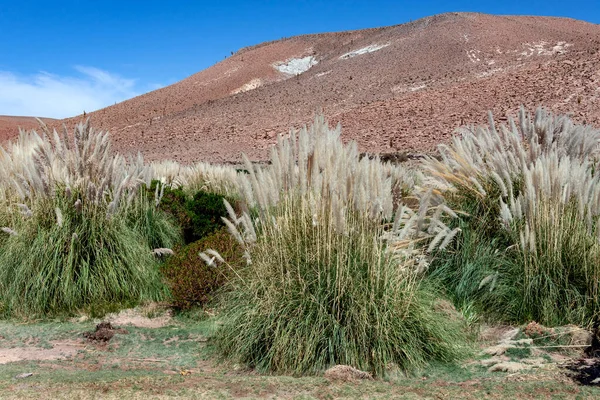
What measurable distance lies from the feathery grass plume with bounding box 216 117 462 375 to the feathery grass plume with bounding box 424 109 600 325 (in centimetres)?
86

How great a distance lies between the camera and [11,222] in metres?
6.41

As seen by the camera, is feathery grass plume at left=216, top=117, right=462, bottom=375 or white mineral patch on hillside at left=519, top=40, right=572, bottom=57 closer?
feathery grass plume at left=216, top=117, right=462, bottom=375

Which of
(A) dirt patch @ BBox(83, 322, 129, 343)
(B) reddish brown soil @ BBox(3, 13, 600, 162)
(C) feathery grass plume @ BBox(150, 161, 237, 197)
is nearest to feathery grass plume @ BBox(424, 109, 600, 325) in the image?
(A) dirt patch @ BBox(83, 322, 129, 343)

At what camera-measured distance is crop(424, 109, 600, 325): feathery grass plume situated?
4.76 m

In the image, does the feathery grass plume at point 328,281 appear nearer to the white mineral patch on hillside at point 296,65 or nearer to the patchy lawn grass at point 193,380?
the patchy lawn grass at point 193,380

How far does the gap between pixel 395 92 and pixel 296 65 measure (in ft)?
87.6

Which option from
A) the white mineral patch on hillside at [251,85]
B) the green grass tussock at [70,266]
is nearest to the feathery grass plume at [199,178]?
the green grass tussock at [70,266]

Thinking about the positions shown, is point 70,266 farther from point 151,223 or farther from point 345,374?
point 345,374

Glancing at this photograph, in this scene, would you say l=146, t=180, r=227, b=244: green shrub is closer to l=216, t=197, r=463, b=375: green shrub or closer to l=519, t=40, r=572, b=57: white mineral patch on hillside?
l=216, t=197, r=463, b=375: green shrub

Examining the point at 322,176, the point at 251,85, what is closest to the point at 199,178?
the point at 322,176

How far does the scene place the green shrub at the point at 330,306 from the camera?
4000 mm

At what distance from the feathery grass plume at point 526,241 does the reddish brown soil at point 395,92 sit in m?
10.5

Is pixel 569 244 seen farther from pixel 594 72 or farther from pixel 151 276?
pixel 594 72

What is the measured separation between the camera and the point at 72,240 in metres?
5.63
